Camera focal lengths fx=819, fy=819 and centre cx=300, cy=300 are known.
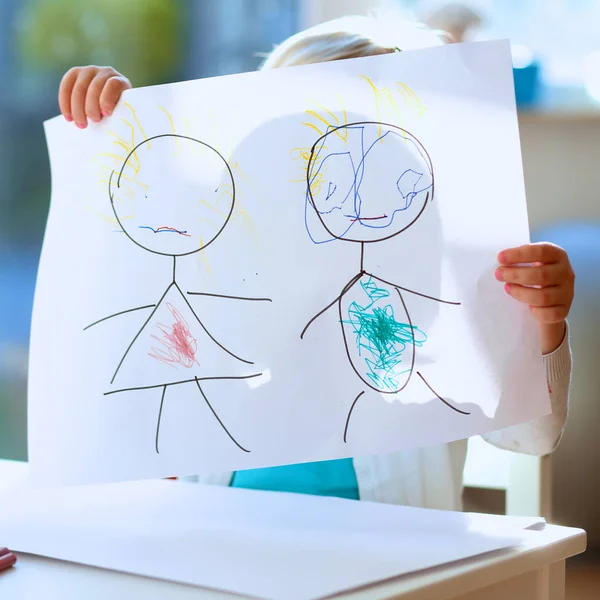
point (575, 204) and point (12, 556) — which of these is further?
point (575, 204)

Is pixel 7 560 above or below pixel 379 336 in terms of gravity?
below

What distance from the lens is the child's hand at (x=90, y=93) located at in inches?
29.7

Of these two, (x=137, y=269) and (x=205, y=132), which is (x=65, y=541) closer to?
(x=137, y=269)

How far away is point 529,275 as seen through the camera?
66 cm

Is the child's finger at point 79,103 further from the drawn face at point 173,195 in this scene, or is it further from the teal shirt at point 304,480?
the teal shirt at point 304,480

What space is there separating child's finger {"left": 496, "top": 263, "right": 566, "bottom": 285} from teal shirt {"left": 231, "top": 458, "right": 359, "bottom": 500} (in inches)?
14.3

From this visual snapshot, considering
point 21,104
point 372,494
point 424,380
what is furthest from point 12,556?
point 21,104

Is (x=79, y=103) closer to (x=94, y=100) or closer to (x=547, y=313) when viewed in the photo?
(x=94, y=100)

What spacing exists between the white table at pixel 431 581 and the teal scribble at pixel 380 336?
163mm

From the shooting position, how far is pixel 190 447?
2.26 feet

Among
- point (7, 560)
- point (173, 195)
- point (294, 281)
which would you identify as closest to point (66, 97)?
point (173, 195)

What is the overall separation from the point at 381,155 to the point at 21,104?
1.34 m

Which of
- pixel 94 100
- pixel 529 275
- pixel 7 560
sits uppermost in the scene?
pixel 94 100

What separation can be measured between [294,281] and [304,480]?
1.05 ft
